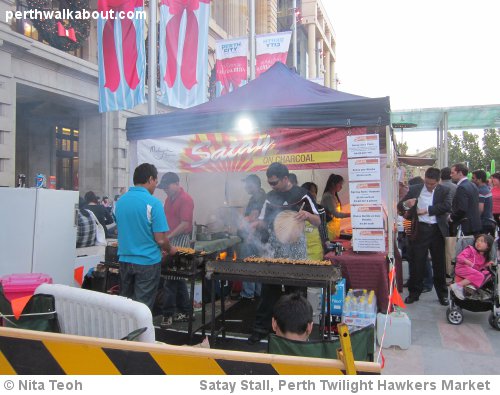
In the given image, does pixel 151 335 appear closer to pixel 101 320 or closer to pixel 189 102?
pixel 101 320

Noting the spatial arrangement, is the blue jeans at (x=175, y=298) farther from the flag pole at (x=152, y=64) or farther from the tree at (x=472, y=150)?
the tree at (x=472, y=150)

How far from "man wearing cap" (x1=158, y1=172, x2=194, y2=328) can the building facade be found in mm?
8601

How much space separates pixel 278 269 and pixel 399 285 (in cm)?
337

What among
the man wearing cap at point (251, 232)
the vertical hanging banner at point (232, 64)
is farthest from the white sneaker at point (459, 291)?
the vertical hanging banner at point (232, 64)

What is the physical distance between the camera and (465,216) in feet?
21.5

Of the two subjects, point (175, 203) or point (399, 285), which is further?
point (399, 285)

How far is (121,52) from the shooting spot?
8883 millimetres

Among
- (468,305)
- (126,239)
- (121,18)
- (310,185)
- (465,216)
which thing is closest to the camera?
(126,239)

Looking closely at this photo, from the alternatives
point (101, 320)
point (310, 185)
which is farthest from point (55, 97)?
point (101, 320)

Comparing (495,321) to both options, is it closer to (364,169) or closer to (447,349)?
(447,349)

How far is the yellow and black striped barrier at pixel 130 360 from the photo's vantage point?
1.58m

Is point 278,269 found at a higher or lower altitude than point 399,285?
higher

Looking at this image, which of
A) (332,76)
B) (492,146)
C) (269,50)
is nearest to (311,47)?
(492,146)

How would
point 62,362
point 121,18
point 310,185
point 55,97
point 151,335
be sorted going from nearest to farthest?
point 62,362
point 151,335
point 310,185
point 121,18
point 55,97
